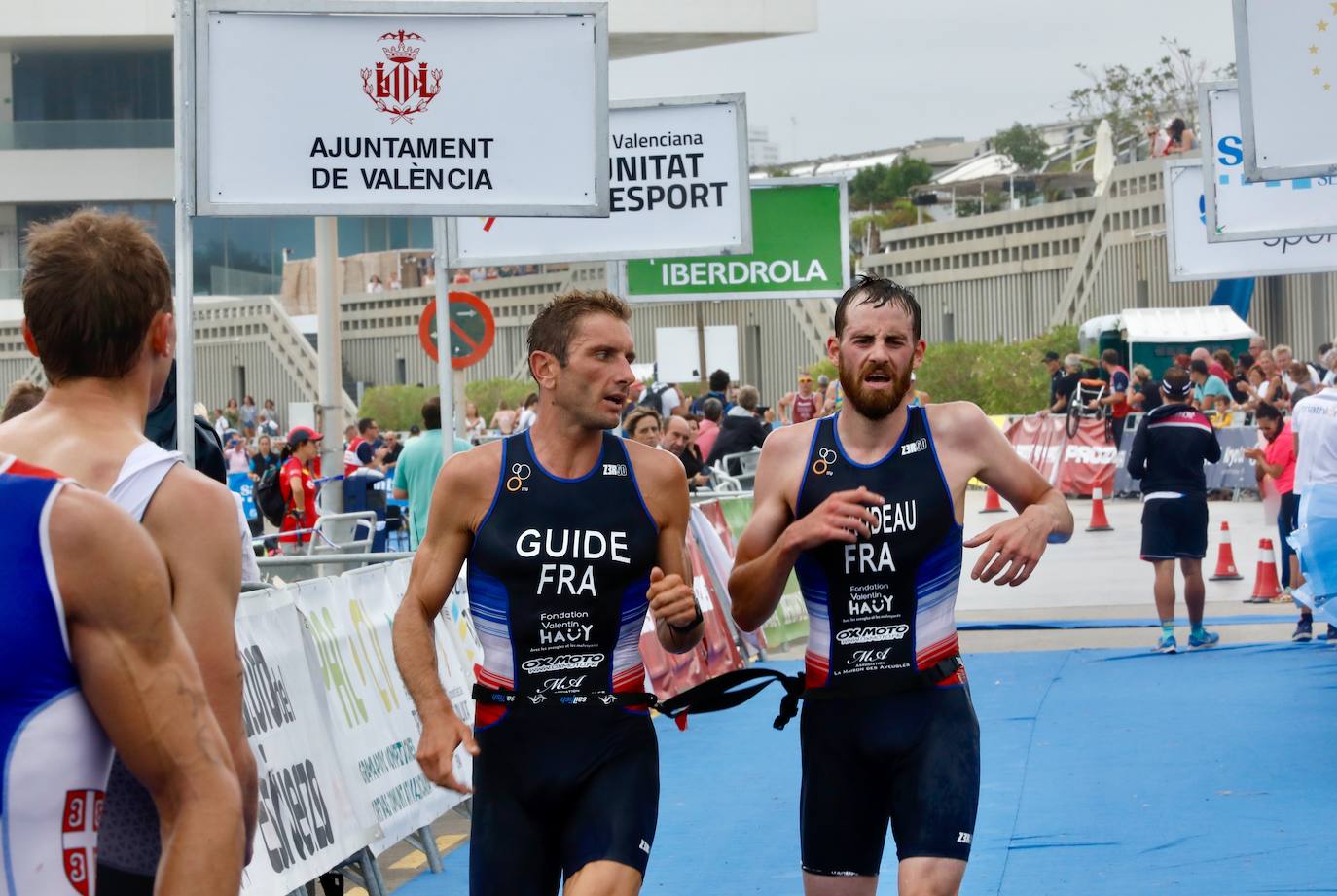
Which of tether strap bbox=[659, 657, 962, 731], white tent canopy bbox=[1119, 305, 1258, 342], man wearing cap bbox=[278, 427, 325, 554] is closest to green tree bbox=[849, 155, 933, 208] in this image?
white tent canopy bbox=[1119, 305, 1258, 342]

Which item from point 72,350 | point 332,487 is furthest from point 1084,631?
point 72,350

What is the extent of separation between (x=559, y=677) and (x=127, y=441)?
187 centimetres

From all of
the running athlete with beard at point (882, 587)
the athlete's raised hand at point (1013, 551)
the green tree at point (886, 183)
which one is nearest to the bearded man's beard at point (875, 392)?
the running athlete with beard at point (882, 587)

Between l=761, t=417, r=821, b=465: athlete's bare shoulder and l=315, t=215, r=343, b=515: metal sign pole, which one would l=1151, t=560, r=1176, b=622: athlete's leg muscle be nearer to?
l=761, t=417, r=821, b=465: athlete's bare shoulder


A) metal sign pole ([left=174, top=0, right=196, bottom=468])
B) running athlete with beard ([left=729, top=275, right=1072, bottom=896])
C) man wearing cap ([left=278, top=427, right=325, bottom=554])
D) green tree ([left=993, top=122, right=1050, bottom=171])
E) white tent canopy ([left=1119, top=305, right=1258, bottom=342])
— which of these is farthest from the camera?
green tree ([left=993, top=122, right=1050, bottom=171])

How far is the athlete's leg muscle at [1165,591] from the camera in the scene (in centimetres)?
1315

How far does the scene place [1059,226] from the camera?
A: 40312mm

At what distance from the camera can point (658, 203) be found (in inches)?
433

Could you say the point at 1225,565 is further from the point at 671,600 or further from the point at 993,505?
the point at 671,600

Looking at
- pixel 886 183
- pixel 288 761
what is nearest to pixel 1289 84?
pixel 288 761

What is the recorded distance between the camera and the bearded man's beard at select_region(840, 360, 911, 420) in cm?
488

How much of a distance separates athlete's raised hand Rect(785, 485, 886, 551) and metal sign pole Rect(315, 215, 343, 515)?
16025 mm

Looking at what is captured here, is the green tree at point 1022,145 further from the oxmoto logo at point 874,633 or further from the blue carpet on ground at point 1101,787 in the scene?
the oxmoto logo at point 874,633

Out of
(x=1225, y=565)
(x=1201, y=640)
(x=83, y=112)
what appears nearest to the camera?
(x=1201, y=640)
